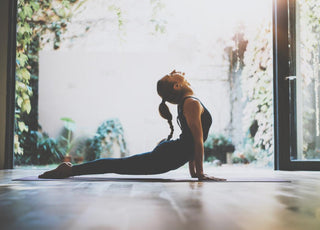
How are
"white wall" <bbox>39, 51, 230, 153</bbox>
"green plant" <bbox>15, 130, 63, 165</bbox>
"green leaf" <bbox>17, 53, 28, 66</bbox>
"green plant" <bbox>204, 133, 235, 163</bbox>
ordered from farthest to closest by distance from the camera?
"green plant" <bbox>204, 133, 235, 163</bbox>, "white wall" <bbox>39, 51, 230, 153</bbox>, "green plant" <bbox>15, 130, 63, 165</bbox>, "green leaf" <bbox>17, 53, 28, 66</bbox>

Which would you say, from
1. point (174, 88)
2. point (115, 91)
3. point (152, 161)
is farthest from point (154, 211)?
point (115, 91)

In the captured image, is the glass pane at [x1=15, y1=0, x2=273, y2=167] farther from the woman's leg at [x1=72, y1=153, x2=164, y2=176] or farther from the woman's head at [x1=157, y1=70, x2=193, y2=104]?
the woman's leg at [x1=72, y1=153, x2=164, y2=176]

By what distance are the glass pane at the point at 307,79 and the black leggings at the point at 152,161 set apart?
1.92 metres

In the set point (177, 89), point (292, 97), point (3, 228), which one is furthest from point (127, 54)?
point (3, 228)

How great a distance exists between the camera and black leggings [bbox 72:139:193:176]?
2121 millimetres

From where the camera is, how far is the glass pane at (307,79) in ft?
11.8

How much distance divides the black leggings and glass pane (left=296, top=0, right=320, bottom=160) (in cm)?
192

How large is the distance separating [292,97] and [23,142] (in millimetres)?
3910

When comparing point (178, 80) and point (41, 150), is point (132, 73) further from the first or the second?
point (178, 80)

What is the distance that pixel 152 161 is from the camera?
2.13 meters

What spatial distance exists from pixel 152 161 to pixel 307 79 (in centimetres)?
237

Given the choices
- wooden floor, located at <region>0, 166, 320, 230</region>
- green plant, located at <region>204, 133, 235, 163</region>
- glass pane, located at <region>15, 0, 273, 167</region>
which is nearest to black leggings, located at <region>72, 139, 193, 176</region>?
wooden floor, located at <region>0, 166, 320, 230</region>

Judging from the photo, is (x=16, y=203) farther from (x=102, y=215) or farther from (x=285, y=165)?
(x=285, y=165)

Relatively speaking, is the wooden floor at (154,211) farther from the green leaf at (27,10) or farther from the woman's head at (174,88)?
the green leaf at (27,10)
